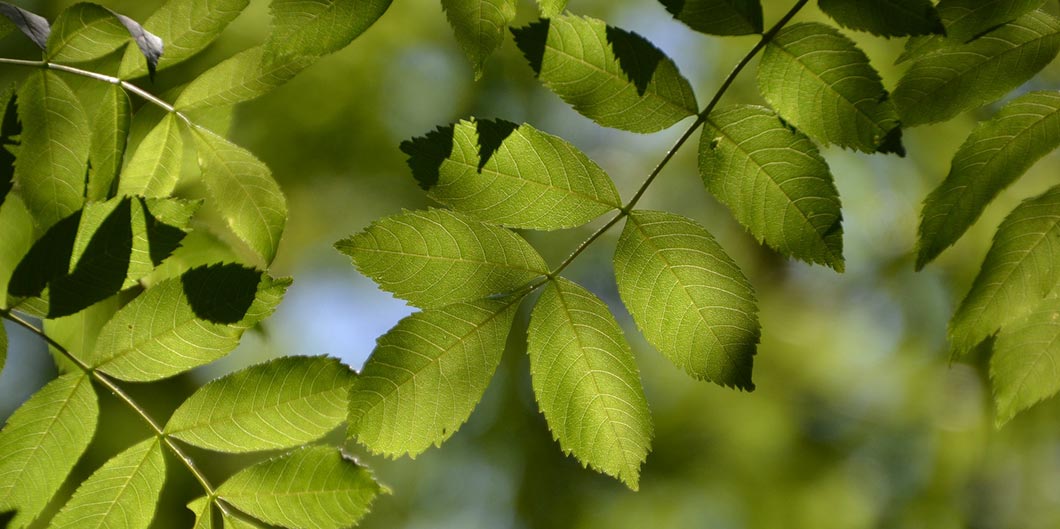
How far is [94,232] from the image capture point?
2.73ft

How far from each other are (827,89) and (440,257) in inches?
15.7

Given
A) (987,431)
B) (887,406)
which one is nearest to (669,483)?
(887,406)

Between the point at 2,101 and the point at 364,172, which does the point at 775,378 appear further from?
the point at 2,101

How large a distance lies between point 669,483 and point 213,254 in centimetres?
284

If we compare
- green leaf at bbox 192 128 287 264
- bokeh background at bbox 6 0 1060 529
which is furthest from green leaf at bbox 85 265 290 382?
bokeh background at bbox 6 0 1060 529

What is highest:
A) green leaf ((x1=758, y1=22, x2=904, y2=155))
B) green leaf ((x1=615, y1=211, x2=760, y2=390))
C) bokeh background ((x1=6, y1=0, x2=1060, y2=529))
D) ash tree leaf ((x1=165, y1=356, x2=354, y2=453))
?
green leaf ((x1=758, y1=22, x2=904, y2=155))

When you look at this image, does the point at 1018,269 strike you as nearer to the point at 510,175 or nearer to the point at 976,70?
the point at 976,70

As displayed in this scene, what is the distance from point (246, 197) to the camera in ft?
3.27

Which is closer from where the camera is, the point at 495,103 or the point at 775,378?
the point at 775,378

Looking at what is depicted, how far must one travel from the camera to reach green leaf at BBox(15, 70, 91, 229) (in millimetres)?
848

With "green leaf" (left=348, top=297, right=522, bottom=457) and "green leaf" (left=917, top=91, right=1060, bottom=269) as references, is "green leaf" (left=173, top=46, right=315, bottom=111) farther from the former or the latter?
"green leaf" (left=917, top=91, right=1060, bottom=269)

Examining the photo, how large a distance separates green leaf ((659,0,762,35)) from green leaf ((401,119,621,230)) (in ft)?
0.53

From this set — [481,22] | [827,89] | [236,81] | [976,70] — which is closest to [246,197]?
[236,81]

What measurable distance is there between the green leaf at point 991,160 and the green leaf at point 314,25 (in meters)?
0.59
